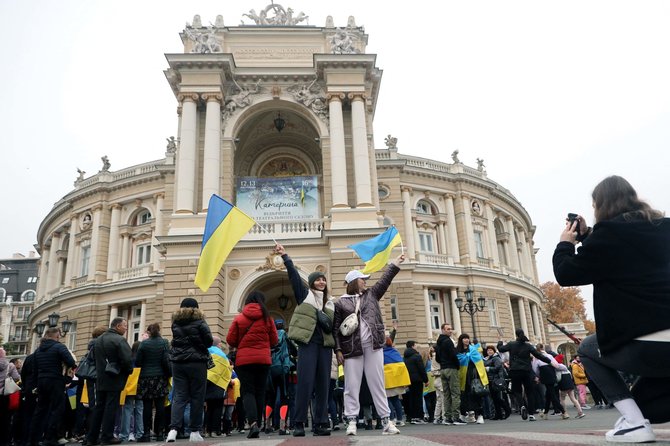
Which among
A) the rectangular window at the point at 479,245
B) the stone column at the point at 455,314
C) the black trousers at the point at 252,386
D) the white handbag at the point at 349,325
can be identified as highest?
the rectangular window at the point at 479,245

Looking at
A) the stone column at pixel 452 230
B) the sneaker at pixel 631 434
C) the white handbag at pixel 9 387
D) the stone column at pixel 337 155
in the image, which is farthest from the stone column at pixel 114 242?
the sneaker at pixel 631 434

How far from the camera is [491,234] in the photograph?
1421 inches

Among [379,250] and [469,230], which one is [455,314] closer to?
[469,230]

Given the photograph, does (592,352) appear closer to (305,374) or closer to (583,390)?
(305,374)

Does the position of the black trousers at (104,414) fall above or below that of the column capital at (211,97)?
below

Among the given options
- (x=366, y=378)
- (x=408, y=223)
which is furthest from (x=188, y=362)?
(x=408, y=223)

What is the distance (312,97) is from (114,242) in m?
18.6

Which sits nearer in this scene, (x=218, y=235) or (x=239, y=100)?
(x=218, y=235)

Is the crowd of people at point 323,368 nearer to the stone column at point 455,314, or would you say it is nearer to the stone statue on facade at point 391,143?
the stone column at point 455,314

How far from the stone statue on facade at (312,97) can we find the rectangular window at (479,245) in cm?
1715

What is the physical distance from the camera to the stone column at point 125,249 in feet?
110

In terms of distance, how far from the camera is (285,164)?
26.6 m

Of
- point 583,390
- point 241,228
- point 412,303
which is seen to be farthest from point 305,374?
point 412,303

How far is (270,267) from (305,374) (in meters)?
13.8
